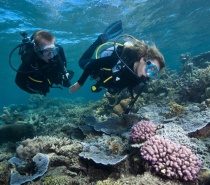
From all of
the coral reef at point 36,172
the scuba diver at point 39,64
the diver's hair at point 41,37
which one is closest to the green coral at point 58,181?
the coral reef at point 36,172

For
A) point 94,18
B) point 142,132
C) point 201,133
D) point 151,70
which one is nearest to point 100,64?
point 151,70

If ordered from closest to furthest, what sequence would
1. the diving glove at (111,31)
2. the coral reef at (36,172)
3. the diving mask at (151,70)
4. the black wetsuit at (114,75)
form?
the coral reef at (36,172) → the diving mask at (151,70) → the black wetsuit at (114,75) → the diving glove at (111,31)

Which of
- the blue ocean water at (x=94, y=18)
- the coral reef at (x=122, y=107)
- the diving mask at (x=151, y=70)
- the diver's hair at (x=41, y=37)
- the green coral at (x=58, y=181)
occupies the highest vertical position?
the blue ocean water at (x=94, y=18)

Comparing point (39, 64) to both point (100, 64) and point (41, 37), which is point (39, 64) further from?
point (100, 64)

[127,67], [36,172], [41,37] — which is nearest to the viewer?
[36,172]

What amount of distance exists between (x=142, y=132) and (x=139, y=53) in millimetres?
2388

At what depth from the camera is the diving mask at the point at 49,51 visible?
20.7ft

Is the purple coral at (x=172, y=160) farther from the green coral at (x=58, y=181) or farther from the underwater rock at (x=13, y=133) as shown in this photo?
the underwater rock at (x=13, y=133)

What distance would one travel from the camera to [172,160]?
3564 millimetres

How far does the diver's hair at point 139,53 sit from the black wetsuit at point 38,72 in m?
2.45

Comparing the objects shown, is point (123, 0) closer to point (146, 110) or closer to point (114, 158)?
point (146, 110)

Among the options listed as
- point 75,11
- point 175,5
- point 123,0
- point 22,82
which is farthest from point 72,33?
point 22,82

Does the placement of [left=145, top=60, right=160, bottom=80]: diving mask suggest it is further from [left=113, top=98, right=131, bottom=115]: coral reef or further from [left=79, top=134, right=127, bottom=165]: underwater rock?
[left=113, top=98, right=131, bottom=115]: coral reef

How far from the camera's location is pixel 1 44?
2784 centimetres
